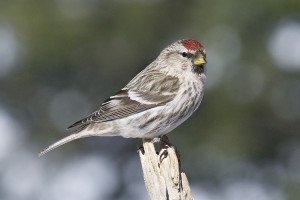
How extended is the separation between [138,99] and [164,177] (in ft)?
4.27

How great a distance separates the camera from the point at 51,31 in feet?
47.7

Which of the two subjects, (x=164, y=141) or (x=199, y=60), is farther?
(x=199, y=60)

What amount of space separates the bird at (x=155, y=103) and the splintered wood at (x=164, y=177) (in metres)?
0.80

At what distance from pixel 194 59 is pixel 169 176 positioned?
127 cm

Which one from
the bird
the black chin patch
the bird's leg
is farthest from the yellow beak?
the bird's leg

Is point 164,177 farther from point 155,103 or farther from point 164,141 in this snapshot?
point 155,103

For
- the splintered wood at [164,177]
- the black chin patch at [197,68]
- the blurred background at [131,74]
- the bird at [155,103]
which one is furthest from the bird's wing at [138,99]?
the blurred background at [131,74]

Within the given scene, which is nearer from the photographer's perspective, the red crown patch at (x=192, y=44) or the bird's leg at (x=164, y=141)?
the bird's leg at (x=164, y=141)

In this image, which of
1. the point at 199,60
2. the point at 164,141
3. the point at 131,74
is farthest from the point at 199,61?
the point at 131,74

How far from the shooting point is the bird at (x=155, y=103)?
7223 millimetres

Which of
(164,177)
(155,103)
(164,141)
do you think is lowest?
(164,177)

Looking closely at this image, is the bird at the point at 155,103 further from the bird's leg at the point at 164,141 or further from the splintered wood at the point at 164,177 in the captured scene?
the splintered wood at the point at 164,177

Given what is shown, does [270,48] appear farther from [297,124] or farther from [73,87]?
[73,87]

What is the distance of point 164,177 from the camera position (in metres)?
6.18
